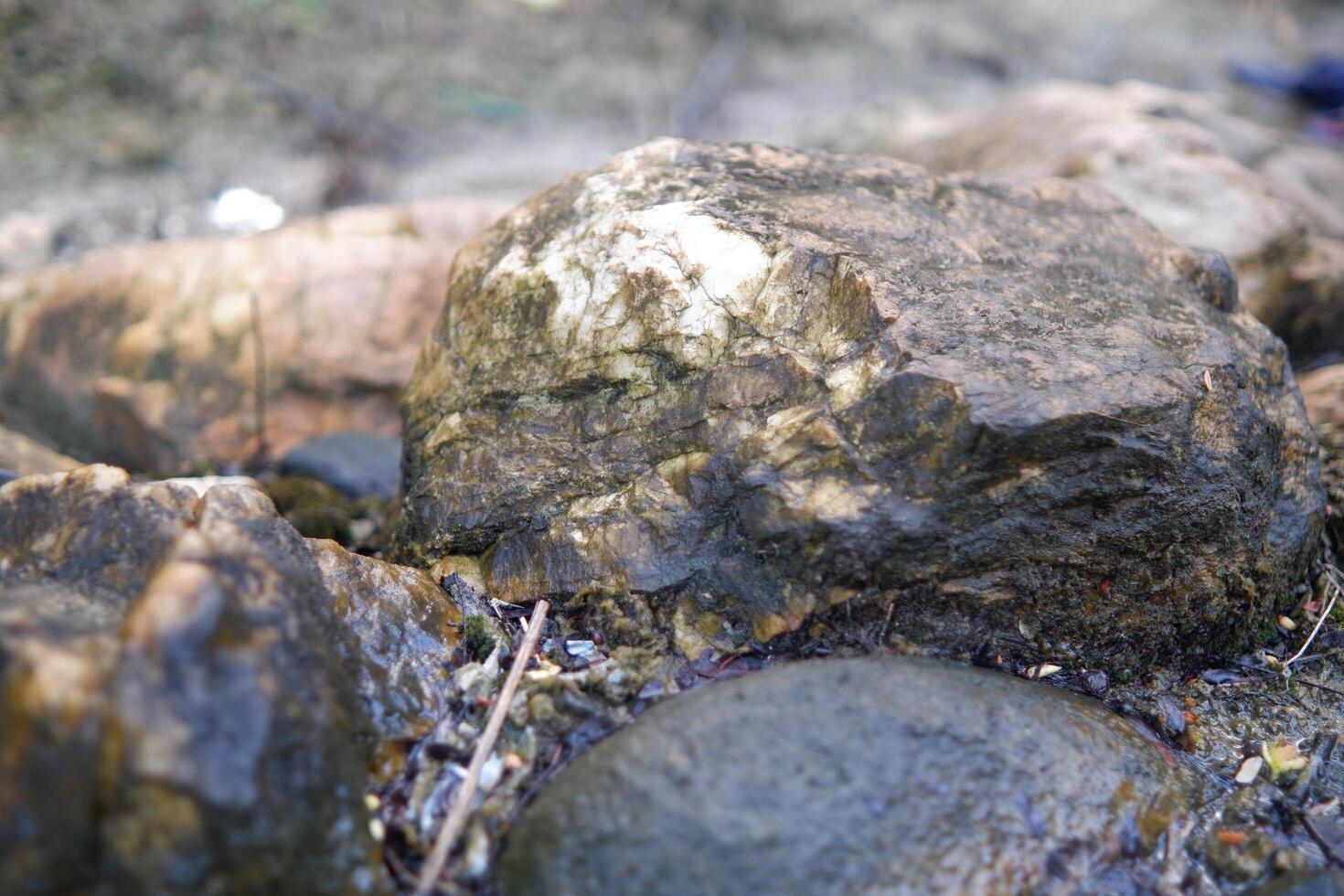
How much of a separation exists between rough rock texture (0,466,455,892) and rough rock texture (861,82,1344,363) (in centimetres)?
408

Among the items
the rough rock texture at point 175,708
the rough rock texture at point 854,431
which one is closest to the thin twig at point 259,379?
the rough rock texture at point 854,431

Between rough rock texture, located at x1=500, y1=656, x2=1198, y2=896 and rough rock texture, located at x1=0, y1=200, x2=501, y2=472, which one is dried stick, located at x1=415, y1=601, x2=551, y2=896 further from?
rough rock texture, located at x1=0, y1=200, x2=501, y2=472

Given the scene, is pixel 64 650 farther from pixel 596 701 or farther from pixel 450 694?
pixel 596 701

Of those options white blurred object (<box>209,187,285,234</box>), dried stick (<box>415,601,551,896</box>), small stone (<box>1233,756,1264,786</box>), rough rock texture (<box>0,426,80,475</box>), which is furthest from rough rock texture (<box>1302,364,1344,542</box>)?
white blurred object (<box>209,187,285,234</box>)

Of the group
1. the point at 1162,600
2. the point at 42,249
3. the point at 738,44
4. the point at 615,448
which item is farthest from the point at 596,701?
the point at 738,44

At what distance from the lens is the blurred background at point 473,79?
248 inches

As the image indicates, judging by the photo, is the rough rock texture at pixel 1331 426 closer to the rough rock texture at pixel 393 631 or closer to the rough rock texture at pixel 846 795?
the rough rock texture at pixel 846 795

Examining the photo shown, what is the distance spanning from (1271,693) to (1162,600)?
47 centimetres

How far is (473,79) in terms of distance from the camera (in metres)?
7.95

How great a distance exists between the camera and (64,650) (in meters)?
1.51

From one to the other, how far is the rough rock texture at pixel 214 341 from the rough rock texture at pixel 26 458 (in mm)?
593

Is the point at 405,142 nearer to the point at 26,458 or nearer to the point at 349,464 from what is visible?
the point at 349,464

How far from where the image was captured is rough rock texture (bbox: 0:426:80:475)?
309 cm

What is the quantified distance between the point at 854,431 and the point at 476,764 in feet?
3.84
